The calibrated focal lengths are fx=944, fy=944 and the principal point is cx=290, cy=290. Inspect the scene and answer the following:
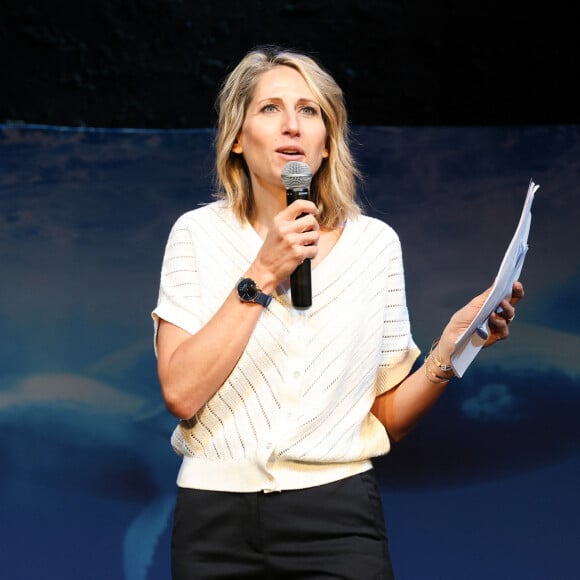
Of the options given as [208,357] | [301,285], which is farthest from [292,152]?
[208,357]

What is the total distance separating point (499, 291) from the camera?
154 centimetres

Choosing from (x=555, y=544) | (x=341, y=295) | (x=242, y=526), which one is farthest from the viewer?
(x=555, y=544)

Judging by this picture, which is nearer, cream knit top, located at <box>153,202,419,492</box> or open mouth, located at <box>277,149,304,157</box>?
cream knit top, located at <box>153,202,419,492</box>

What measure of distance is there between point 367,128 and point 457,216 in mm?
366

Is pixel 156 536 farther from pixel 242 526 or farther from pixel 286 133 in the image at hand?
pixel 286 133

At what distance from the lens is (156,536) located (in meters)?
2.74

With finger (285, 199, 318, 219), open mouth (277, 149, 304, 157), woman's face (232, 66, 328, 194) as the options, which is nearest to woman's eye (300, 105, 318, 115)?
woman's face (232, 66, 328, 194)

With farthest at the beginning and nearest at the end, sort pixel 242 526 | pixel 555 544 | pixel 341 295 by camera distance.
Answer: pixel 555 544
pixel 341 295
pixel 242 526

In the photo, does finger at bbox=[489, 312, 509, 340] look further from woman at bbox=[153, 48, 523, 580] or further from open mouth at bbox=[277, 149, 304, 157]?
open mouth at bbox=[277, 149, 304, 157]

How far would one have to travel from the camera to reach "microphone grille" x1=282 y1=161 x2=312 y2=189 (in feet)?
5.06

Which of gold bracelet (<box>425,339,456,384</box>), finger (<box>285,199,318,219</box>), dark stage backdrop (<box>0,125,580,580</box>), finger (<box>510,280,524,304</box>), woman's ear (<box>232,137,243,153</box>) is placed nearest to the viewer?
finger (<box>285,199,318,219</box>)

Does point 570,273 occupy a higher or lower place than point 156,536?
higher

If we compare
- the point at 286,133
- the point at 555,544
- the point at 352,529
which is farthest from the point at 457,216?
the point at 352,529

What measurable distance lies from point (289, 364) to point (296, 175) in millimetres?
321
